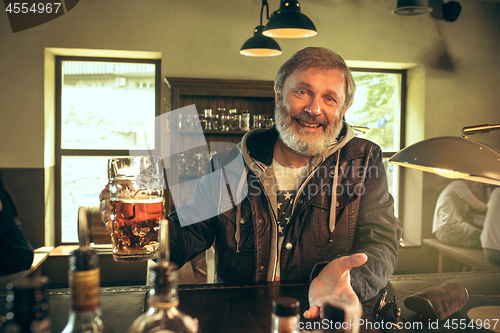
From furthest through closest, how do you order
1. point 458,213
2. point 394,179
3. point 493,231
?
point 394,179 < point 458,213 < point 493,231

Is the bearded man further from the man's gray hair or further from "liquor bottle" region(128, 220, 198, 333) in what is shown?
"liquor bottle" region(128, 220, 198, 333)

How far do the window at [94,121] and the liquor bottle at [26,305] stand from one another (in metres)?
3.89

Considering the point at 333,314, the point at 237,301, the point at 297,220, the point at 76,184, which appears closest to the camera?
the point at 333,314

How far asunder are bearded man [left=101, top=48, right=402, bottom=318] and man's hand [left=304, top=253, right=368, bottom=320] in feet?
1.68

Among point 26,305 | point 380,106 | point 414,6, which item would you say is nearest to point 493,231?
point 414,6

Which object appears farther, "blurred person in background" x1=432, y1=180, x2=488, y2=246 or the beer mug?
"blurred person in background" x1=432, y1=180, x2=488, y2=246

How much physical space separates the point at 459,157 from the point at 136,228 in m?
0.88

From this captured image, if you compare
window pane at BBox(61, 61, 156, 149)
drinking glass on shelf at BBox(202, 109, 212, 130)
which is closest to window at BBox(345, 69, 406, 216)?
drinking glass on shelf at BBox(202, 109, 212, 130)

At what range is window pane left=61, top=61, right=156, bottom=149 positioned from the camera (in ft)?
14.2

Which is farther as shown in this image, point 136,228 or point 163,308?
point 136,228

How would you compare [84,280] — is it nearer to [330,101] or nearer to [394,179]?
[330,101]

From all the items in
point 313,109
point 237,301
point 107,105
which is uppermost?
point 107,105

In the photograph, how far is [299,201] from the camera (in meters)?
1.62

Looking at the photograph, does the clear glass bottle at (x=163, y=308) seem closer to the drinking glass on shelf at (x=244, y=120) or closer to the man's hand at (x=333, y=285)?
the man's hand at (x=333, y=285)
